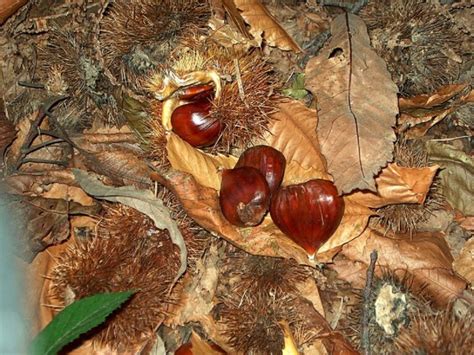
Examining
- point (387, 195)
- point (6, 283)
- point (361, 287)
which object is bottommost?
point (361, 287)

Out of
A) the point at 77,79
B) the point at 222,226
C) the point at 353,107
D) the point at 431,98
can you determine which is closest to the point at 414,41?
the point at 431,98

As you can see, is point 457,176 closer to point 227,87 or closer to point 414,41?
point 414,41

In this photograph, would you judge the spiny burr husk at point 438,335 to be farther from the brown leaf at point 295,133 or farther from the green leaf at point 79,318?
the green leaf at point 79,318

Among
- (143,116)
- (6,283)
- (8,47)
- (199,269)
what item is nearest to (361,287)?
(199,269)

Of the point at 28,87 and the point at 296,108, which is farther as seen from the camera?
the point at 28,87

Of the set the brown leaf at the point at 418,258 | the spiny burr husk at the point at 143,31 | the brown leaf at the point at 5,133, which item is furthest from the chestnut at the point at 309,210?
the brown leaf at the point at 5,133

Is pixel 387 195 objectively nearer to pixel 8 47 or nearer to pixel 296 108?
pixel 296 108

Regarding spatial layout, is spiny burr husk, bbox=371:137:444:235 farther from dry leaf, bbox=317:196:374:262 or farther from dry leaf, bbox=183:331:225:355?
dry leaf, bbox=183:331:225:355
